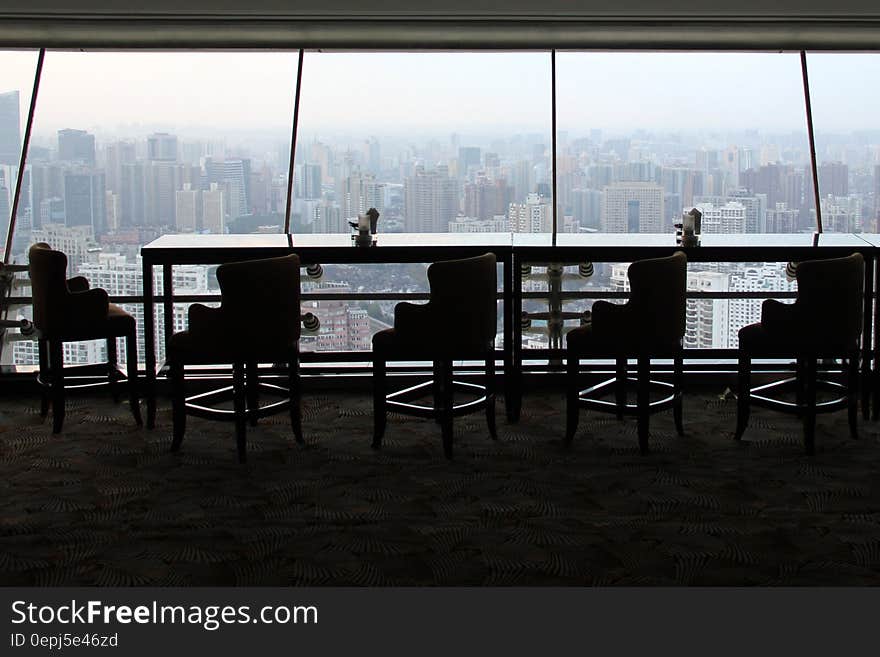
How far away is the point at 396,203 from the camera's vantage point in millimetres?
8062

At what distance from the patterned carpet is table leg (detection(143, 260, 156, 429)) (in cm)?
13

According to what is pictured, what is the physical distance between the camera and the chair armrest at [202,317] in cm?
522

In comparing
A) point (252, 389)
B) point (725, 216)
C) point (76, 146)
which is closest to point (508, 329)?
point (252, 389)

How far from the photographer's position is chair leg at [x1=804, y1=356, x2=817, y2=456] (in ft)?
17.6

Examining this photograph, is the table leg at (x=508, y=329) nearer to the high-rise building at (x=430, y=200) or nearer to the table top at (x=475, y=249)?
the table top at (x=475, y=249)

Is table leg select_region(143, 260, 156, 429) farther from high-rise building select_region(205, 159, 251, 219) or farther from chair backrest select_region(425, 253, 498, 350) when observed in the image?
high-rise building select_region(205, 159, 251, 219)

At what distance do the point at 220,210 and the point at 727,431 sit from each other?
13.0ft

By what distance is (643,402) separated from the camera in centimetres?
541

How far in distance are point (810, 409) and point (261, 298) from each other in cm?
271

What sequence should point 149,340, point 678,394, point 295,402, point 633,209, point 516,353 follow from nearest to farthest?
point 295,402 < point 678,394 < point 149,340 < point 516,353 < point 633,209

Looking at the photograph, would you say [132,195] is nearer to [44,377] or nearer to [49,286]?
[44,377]

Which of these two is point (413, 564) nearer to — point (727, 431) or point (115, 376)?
point (727, 431)

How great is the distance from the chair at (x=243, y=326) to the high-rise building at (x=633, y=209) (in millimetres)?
3299
